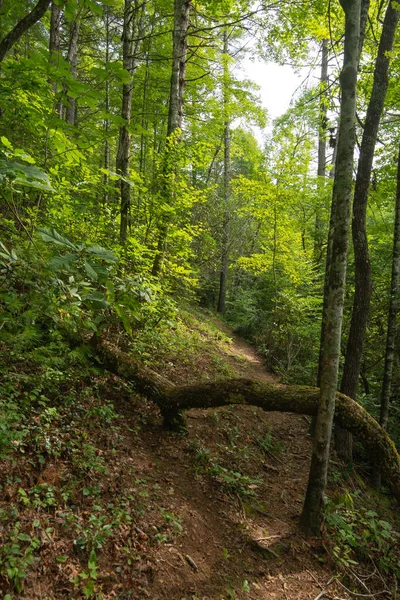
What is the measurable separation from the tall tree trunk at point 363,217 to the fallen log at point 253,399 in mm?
1693

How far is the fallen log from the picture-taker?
13.8 feet

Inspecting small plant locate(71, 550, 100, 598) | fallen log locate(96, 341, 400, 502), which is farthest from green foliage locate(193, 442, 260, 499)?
small plant locate(71, 550, 100, 598)

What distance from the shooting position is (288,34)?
723 cm

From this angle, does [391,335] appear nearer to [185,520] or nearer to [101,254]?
[185,520]

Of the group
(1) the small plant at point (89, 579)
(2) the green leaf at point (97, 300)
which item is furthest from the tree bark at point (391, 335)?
(2) the green leaf at point (97, 300)

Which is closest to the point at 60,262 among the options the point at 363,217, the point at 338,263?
the point at 338,263

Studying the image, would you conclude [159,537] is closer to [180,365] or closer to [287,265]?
[180,365]

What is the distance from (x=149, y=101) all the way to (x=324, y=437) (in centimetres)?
1312

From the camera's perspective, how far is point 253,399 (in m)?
4.46

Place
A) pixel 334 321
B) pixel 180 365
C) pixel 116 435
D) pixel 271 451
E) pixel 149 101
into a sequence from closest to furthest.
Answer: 1. pixel 334 321
2. pixel 116 435
3. pixel 271 451
4. pixel 180 365
5. pixel 149 101

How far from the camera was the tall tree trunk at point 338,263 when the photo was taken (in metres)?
3.39

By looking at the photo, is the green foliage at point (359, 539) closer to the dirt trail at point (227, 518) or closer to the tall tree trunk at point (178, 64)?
the dirt trail at point (227, 518)

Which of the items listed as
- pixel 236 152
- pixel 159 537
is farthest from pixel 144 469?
pixel 236 152

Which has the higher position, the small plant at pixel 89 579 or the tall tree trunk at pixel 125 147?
the tall tree trunk at pixel 125 147
